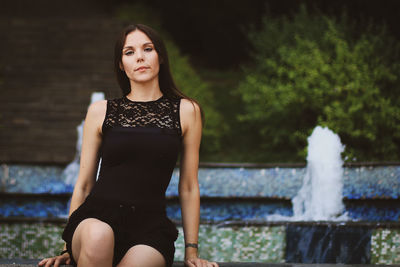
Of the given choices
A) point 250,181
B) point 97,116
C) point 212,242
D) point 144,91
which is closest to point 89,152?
point 97,116

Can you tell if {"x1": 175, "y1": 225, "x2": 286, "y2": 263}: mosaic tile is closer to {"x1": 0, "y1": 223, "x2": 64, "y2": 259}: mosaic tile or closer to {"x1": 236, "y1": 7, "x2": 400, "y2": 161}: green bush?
{"x1": 0, "y1": 223, "x2": 64, "y2": 259}: mosaic tile

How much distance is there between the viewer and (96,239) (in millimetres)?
1908

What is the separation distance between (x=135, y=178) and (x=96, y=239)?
336 millimetres

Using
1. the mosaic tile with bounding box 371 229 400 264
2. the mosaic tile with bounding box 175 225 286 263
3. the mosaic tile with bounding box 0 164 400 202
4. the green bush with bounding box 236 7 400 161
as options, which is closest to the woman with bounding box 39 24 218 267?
the mosaic tile with bounding box 175 225 286 263

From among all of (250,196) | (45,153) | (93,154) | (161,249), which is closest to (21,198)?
(45,153)

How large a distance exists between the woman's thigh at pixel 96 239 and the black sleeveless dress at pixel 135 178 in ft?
0.29

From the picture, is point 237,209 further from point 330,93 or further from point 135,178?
point 135,178

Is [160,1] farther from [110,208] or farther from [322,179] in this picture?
[110,208]

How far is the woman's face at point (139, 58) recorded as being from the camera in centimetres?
227

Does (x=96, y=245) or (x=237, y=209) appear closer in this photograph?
(x=96, y=245)

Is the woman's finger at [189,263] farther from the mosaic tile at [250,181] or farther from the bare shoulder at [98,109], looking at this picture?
the mosaic tile at [250,181]

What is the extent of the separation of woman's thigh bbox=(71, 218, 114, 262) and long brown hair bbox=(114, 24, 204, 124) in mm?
727

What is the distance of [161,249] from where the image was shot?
6.71ft

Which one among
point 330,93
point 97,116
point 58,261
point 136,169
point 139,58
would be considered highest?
point 330,93
